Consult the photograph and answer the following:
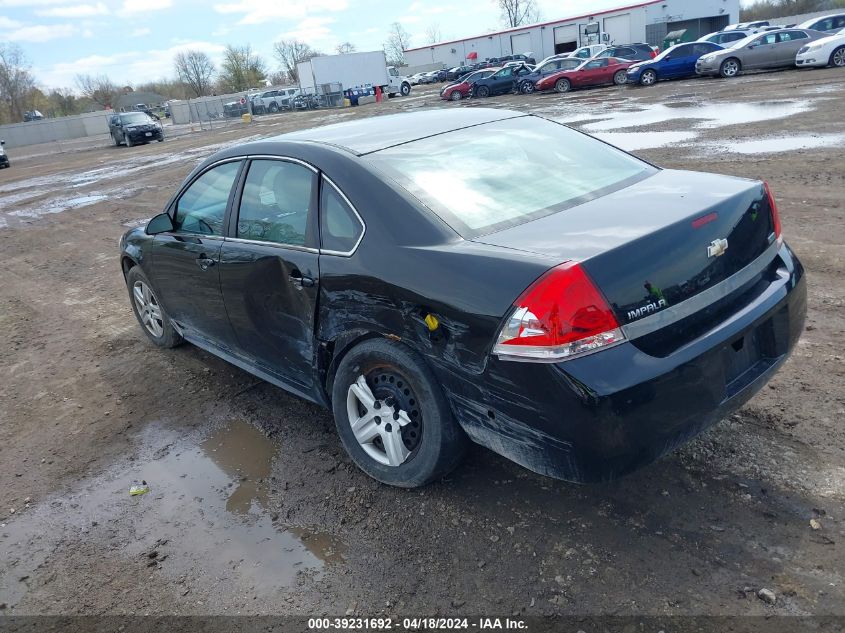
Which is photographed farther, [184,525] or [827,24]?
[827,24]

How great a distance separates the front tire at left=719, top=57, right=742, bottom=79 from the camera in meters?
25.3

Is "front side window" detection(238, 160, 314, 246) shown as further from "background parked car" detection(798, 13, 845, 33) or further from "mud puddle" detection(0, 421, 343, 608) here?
"background parked car" detection(798, 13, 845, 33)

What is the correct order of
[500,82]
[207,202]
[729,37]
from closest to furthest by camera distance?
[207,202]
[729,37]
[500,82]

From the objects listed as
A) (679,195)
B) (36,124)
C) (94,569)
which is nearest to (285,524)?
(94,569)

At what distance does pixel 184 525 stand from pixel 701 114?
16.0 m

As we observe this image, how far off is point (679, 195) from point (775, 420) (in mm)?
1343

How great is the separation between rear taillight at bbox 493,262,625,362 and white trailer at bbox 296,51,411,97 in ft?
167

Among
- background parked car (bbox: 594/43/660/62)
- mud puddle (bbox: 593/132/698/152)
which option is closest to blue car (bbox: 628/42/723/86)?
background parked car (bbox: 594/43/660/62)

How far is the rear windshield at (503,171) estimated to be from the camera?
10.3 feet

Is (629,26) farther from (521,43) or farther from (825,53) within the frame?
(825,53)

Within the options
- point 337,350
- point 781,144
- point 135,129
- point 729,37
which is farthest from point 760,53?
point 135,129

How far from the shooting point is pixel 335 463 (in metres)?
3.68

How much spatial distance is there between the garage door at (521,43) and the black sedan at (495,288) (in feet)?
202

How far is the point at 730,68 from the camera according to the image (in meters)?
25.5
